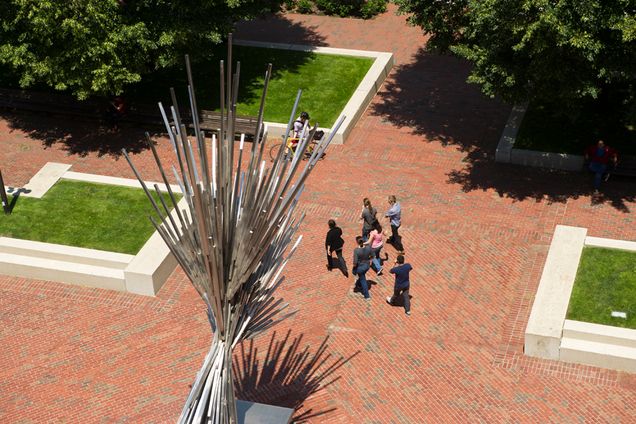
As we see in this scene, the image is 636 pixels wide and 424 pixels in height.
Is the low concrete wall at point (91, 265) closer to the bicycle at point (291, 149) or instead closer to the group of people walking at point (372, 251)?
the group of people walking at point (372, 251)

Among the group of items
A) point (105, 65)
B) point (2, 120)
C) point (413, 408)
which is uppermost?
point (105, 65)

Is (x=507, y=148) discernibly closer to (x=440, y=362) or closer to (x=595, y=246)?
(x=595, y=246)

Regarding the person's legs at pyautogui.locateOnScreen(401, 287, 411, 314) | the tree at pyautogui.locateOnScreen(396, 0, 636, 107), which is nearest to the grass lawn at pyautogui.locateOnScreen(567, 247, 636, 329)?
the person's legs at pyautogui.locateOnScreen(401, 287, 411, 314)

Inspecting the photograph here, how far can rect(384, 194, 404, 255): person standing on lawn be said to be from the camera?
20578 mm

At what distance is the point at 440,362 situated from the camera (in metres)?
17.9

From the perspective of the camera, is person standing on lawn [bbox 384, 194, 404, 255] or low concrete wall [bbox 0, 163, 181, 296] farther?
person standing on lawn [bbox 384, 194, 404, 255]

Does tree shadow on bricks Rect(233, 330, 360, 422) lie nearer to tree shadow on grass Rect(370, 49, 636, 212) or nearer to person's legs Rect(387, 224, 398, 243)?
person's legs Rect(387, 224, 398, 243)

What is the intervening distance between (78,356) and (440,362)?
6.96 metres

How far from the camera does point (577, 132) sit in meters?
24.5

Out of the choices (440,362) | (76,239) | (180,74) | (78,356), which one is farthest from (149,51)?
(440,362)

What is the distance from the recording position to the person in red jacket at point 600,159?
22.3 m

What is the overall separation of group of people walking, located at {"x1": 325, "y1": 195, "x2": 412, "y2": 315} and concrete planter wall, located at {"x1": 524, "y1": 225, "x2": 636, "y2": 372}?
100 inches

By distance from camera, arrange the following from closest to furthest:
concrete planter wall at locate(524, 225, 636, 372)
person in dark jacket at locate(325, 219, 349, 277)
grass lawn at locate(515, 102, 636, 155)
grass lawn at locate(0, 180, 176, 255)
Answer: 1. concrete planter wall at locate(524, 225, 636, 372)
2. person in dark jacket at locate(325, 219, 349, 277)
3. grass lawn at locate(0, 180, 176, 255)
4. grass lawn at locate(515, 102, 636, 155)

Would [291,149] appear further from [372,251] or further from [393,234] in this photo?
[372,251]
